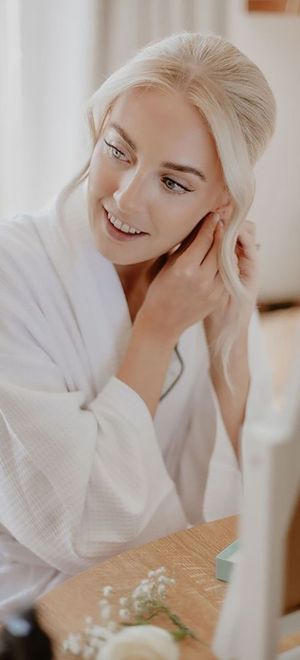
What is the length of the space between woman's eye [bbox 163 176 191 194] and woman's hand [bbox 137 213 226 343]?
12cm

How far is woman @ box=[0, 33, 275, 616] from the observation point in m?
1.41

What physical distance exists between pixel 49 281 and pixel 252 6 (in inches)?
71.0

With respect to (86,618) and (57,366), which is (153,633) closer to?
(86,618)

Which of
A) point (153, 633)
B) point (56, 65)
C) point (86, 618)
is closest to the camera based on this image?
point (153, 633)

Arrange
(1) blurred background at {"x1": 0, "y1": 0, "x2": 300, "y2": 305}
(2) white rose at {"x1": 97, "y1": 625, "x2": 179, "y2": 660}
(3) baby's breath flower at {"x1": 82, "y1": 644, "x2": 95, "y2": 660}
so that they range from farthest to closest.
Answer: (1) blurred background at {"x1": 0, "y1": 0, "x2": 300, "y2": 305} → (3) baby's breath flower at {"x1": 82, "y1": 644, "x2": 95, "y2": 660} → (2) white rose at {"x1": 97, "y1": 625, "x2": 179, "y2": 660}

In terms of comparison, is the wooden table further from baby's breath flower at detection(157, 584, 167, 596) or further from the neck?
the neck

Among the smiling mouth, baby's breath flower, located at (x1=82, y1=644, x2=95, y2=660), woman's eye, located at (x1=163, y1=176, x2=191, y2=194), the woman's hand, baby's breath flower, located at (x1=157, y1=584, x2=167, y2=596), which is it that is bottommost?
baby's breath flower, located at (x1=157, y1=584, x2=167, y2=596)

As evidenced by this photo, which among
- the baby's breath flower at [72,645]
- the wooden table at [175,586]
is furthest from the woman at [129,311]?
the baby's breath flower at [72,645]

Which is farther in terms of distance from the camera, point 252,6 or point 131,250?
Result: point 252,6

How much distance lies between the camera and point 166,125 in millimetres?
1408

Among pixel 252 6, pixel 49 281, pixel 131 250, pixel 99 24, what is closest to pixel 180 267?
pixel 131 250

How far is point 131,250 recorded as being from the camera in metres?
1.51

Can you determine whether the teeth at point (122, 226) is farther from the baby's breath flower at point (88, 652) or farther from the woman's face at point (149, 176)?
the baby's breath flower at point (88, 652)

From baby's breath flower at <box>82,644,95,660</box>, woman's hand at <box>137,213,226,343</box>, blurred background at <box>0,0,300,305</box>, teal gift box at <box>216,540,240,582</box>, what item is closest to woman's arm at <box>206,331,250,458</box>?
woman's hand at <box>137,213,226,343</box>
